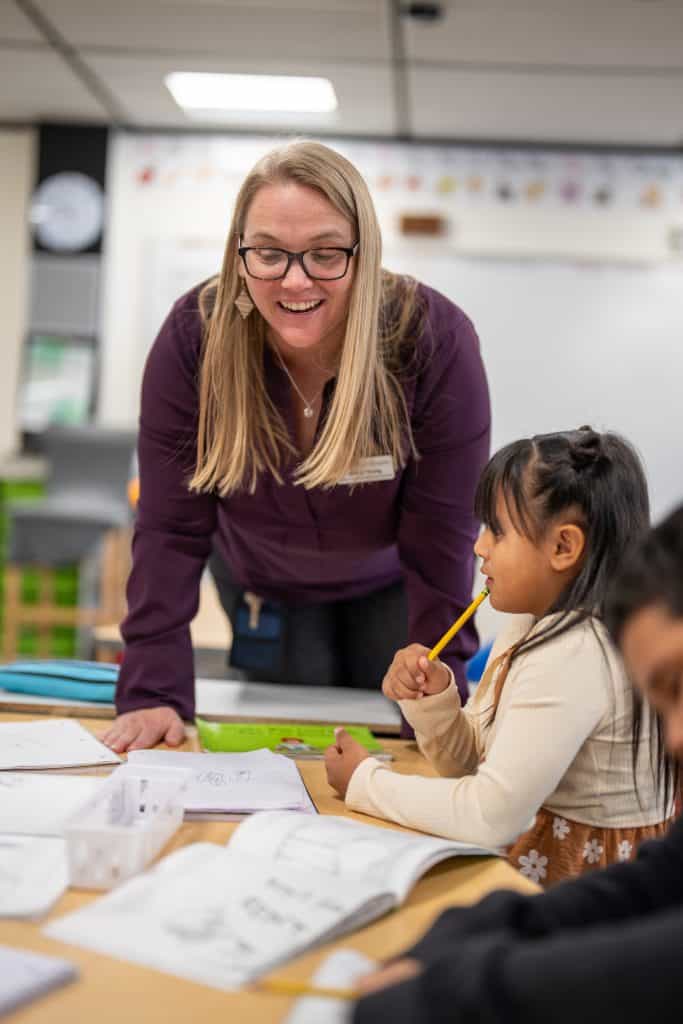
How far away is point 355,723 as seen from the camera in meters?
1.74

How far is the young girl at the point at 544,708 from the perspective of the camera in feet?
3.72

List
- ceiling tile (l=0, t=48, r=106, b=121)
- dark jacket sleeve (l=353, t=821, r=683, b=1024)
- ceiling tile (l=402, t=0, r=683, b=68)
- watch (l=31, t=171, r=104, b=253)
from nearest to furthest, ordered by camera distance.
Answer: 1. dark jacket sleeve (l=353, t=821, r=683, b=1024)
2. ceiling tile (l=402, t=0, r=683, b=68)
3. ceiling tile (l=0, t=48, r=106, b=121)
4. watch (l=31, t=171, r=104, b=253)

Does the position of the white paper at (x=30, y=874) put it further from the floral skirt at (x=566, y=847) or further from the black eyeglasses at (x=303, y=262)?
the black eyeglasses at (x=303, y=262)

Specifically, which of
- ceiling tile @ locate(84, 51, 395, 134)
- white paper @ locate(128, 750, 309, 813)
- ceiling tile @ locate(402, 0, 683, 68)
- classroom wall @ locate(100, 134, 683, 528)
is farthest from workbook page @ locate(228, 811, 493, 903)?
classroom wall @ locate(100, 134, 683, 528)

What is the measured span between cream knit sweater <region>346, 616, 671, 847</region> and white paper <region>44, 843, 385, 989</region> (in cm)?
24

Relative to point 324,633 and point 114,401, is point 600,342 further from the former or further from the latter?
point 324,633

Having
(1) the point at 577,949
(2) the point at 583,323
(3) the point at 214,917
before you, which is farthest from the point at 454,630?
(2) the point at 583,323

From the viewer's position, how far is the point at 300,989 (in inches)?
29.2

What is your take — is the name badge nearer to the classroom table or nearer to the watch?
the classroom table

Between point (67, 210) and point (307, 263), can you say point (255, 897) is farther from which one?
point (67, 210)

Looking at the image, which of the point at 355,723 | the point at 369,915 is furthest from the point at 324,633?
the point at 369,915

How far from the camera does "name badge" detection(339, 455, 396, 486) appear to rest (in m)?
1.64

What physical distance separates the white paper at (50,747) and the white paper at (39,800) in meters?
0.04

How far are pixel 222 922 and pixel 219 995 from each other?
85mm
